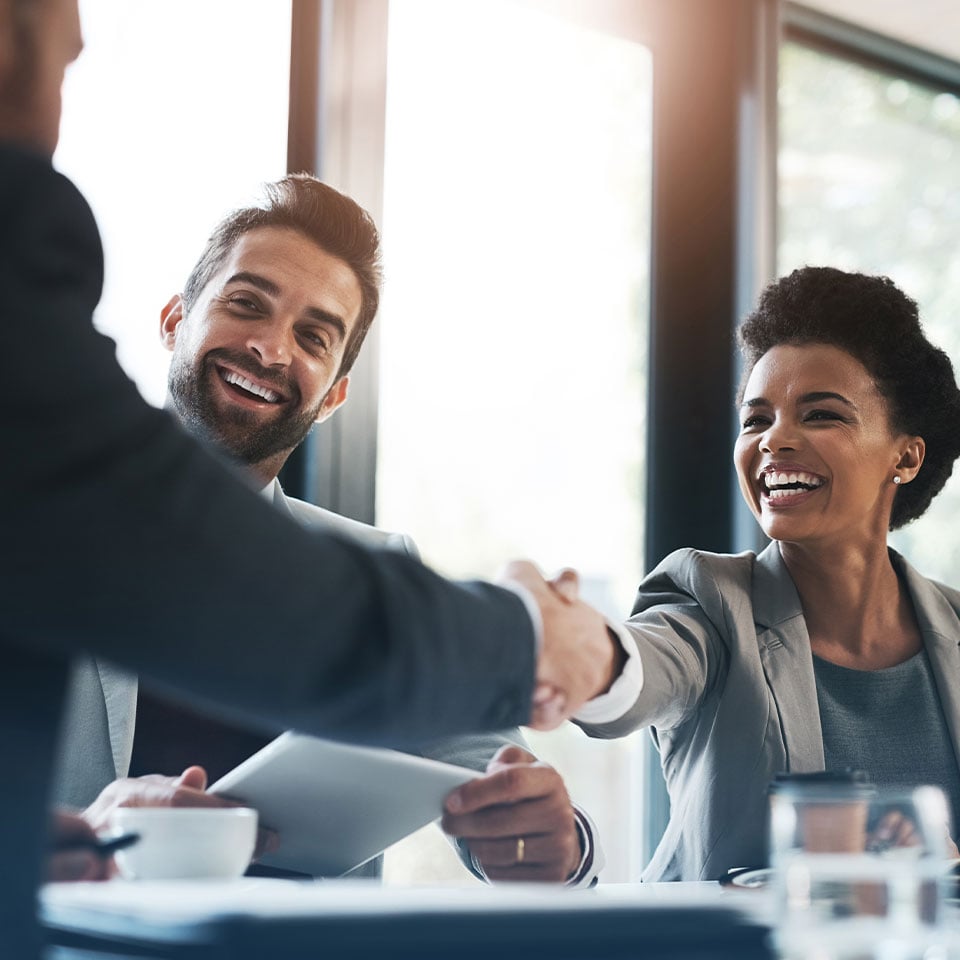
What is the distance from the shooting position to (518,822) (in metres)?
1.47

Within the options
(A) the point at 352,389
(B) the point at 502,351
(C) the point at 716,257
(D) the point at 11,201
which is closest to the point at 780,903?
(D) the point at 11,201

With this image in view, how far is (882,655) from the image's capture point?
7.24 ft

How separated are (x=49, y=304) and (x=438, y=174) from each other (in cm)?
212

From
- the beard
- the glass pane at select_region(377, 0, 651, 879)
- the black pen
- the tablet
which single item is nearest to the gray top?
the glass pane at select_region(377, 0, 651, 879)

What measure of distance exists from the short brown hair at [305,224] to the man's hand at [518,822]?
1069mm

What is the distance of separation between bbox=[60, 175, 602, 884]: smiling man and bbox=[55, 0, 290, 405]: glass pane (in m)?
0.09

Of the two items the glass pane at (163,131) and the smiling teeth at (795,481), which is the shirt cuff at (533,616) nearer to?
the smiling teeth at (795,481)

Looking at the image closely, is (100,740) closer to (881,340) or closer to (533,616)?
(533,616)

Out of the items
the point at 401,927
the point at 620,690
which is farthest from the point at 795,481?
the point at 401,927

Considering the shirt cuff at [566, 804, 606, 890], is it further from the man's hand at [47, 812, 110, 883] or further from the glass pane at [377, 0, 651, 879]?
the glass pane at [377, 0, 651, 879]

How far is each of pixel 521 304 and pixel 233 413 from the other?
0.90 meters

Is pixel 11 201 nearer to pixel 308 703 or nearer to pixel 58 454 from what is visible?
pixel 58 454

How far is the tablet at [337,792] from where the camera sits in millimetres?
1194

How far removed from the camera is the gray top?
205 centimetres
